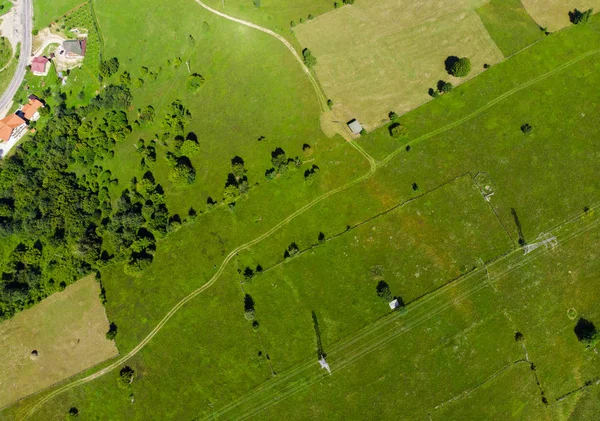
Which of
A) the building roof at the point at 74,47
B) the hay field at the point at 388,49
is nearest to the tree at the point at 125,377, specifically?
the hay field at the point at 388,49

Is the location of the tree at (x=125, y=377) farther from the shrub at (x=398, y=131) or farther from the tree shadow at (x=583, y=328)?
the tree shadow at (x=583, y=328)

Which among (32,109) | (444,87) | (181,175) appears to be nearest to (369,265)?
(444,87)

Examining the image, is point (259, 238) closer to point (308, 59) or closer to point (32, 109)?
point (308, 59)

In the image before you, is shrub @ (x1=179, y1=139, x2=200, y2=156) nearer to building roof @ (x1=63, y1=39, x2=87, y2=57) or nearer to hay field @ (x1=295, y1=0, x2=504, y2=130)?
hay field @ (x1=295, y1=0, x2=504, y2=130)

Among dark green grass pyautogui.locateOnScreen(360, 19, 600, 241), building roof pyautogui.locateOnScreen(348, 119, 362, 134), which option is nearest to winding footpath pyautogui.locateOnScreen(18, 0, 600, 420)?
dark green grass pyautogui.locateOnScreen(360, 19, 600, 241)

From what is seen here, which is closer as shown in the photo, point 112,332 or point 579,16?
point 112,332

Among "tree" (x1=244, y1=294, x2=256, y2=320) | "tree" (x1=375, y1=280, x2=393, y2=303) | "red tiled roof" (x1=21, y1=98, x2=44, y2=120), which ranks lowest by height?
"tree" (x1=375, y1=280, x2=393, y2=303)
